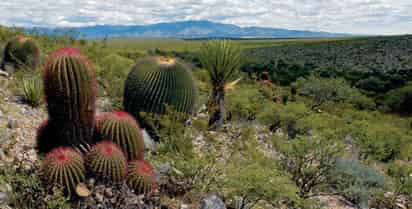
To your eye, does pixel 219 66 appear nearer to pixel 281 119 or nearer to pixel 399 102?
pixel 281 119

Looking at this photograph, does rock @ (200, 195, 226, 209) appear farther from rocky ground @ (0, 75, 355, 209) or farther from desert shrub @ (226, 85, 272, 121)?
desert shrub @ (226, 85, 272, 121)

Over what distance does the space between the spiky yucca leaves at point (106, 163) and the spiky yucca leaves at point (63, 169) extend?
13 cm

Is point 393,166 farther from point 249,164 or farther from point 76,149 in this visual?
point 76,149

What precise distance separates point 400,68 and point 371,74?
443cm

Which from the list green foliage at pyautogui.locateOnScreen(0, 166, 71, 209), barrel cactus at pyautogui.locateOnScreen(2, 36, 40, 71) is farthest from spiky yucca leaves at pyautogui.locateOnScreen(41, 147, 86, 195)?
barrel cactus at pyautogui.locateOnScreen(2, 36, 40, 71)

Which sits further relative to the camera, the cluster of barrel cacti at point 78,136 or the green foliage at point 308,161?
the green foliage at point 308,161

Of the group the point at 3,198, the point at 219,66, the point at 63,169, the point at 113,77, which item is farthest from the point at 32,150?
the point at 113,77

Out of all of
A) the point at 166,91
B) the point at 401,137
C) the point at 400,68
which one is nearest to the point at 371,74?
the point at 400,68

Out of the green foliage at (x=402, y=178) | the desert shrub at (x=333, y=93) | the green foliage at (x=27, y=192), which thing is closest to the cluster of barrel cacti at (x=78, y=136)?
the green foliage at (x=27, y=192)

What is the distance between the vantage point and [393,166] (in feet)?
30.7

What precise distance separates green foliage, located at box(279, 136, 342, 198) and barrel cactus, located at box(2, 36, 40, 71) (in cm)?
679

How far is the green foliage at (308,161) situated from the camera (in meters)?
7.64

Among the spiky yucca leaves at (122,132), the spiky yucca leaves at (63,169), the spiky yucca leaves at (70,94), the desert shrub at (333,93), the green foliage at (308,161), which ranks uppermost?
the spiky yucca leaves at (70,94)

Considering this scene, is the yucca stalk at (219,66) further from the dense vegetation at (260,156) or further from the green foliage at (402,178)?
the green foliage at (402,178)
